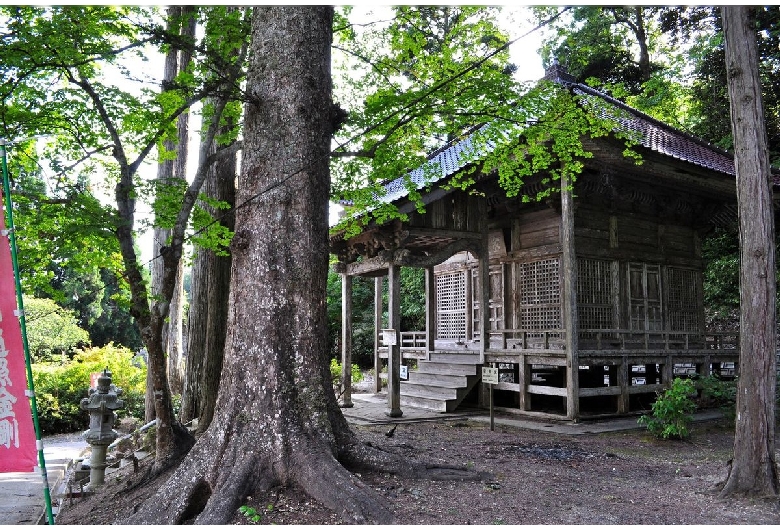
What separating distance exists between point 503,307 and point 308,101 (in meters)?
8.57

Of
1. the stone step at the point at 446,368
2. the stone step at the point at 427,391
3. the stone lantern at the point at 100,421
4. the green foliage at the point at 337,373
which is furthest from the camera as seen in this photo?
the green foliage at the point at 337,373

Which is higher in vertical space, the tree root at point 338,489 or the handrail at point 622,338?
the handrail at point 622,338

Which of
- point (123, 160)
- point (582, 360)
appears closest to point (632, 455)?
point (582, 360)

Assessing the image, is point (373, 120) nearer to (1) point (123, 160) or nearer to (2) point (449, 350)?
(1) point (123, 160)

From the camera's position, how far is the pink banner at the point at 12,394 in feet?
13.5

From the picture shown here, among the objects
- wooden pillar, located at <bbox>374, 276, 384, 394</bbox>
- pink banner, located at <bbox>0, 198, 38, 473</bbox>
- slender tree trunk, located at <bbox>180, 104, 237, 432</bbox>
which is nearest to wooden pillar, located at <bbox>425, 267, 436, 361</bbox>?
wooden pillar, located at <bbox>374, 276, 384, 394</bbox>

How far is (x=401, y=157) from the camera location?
8.10 m

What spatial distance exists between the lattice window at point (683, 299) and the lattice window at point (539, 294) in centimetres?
340

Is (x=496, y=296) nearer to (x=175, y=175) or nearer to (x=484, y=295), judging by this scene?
(x=484, y=295)

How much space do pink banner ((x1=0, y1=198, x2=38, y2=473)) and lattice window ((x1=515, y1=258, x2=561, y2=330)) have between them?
982 cm

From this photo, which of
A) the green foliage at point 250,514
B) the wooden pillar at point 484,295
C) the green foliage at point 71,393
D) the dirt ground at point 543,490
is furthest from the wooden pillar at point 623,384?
the green foliage at point 71,393

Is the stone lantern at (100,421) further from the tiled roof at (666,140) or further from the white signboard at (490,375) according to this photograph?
the tiled roof at (666,140)

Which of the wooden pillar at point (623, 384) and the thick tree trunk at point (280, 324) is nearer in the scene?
the thick tree trunk at point (280, 324)

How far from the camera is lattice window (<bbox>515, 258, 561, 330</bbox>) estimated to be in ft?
39.4
